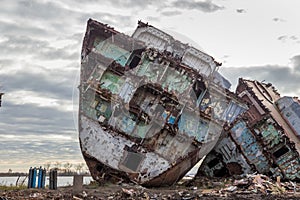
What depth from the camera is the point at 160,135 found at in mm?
13078

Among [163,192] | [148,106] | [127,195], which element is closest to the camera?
[127,195]

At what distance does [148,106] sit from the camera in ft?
43.1

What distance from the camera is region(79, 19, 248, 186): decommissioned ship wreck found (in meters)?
12.9

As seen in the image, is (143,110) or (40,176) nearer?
(40,176)

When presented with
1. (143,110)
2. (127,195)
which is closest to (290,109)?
(143,110)

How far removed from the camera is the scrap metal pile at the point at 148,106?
12.9 metres

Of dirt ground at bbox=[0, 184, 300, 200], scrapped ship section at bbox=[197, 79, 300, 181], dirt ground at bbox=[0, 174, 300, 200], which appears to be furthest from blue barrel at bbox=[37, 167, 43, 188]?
scrapped ship section at bbox=[197, 79, 300, 181]

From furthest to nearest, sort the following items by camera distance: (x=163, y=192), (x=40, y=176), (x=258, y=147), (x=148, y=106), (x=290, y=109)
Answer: (x=290, y=109) → (x=258, y=147) → (x=148, y=106) → (x=40, y=176) → (x=163, y=192)

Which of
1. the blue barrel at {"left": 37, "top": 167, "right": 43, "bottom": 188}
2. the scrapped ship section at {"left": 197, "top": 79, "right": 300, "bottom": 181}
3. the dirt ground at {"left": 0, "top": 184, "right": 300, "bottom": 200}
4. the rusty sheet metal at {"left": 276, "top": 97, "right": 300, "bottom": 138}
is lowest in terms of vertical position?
the dirt ground at {"left": 0, "top": 184, "right": 300, "bottom": 200}

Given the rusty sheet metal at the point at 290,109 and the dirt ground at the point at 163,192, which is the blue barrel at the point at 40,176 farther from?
the rusty sheet metal at the point at 290,109

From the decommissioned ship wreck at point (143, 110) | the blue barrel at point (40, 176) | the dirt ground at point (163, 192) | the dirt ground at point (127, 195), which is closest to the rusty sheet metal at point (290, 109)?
the dirt ground at point (163, 192)

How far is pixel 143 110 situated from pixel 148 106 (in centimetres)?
23

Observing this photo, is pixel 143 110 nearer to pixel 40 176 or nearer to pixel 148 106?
pixel 148 106

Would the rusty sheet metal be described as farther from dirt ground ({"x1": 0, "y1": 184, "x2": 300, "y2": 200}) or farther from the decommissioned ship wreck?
dirt ground ({"x1": 0, "y1": 184, "x2": 300, "y2": 200})
